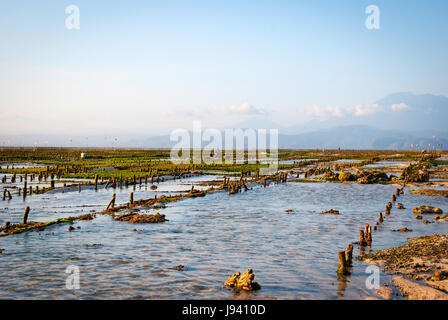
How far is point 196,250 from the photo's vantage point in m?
23.6

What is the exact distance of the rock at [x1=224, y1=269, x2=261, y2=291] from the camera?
16.3 m

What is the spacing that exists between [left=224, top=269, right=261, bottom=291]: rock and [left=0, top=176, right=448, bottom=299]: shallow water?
0.43 meters

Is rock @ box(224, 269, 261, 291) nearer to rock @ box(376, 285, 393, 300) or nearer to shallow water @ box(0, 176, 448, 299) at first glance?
shallow water @ box(0, 176, 448, 299)

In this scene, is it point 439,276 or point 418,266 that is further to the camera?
point 418,266

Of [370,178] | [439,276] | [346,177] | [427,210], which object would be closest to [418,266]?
[439,276]

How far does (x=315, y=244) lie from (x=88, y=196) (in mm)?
31266

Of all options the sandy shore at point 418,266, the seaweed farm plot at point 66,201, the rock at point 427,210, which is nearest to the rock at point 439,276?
the sandy shore at point 418,266

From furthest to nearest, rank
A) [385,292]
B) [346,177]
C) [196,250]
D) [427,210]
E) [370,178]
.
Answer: [346,177] → [370,178] → [427,210] → [196,250] → [385,292]

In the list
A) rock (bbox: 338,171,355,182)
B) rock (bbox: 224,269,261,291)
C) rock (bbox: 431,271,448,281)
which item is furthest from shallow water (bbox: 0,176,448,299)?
rock (bbox: 338,171,355,182)

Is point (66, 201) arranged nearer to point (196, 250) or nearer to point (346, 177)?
point (196, 250)

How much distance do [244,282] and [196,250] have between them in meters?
7.66
